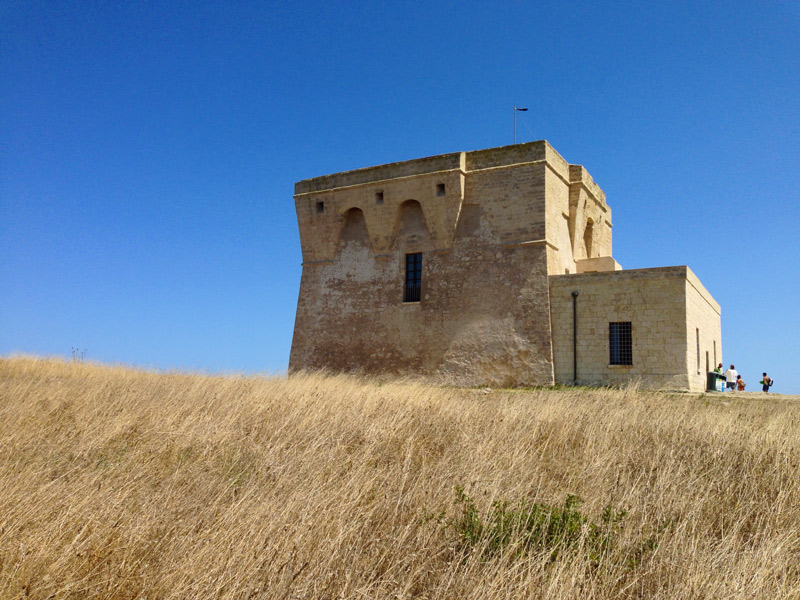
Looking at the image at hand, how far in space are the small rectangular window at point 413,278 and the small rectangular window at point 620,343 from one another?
6.01 metres

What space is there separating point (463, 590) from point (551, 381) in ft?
46.4

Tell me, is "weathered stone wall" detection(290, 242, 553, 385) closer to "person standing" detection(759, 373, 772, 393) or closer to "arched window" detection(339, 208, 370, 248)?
"arched window" detection(339, 208, 370, 248)

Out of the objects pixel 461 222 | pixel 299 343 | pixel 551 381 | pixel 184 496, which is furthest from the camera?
pixel 299 343

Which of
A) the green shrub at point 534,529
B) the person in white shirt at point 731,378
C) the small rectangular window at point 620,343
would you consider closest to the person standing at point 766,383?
the person in white shirt at point 731,378

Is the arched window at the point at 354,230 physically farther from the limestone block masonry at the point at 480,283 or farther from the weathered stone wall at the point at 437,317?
the weathered stone wall at the point at 437,317

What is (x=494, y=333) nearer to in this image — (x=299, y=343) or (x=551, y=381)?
(x=551, y=381)

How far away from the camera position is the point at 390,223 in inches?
792

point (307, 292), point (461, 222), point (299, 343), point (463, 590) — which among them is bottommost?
point (463, 590)

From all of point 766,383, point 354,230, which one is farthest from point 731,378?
point 354,230

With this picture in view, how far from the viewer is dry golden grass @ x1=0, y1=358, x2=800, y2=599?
3.47 metres

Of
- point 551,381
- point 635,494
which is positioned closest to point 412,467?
point 635,494

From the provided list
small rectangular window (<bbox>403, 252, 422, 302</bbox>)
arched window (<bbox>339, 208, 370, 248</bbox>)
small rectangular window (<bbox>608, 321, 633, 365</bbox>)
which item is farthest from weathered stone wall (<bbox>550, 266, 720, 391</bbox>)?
arched window (<bbox>339, 208, 370, 248</bbox>)

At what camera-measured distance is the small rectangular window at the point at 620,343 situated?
16828 mm

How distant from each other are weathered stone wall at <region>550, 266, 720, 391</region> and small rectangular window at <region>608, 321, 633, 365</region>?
152 millimetres
